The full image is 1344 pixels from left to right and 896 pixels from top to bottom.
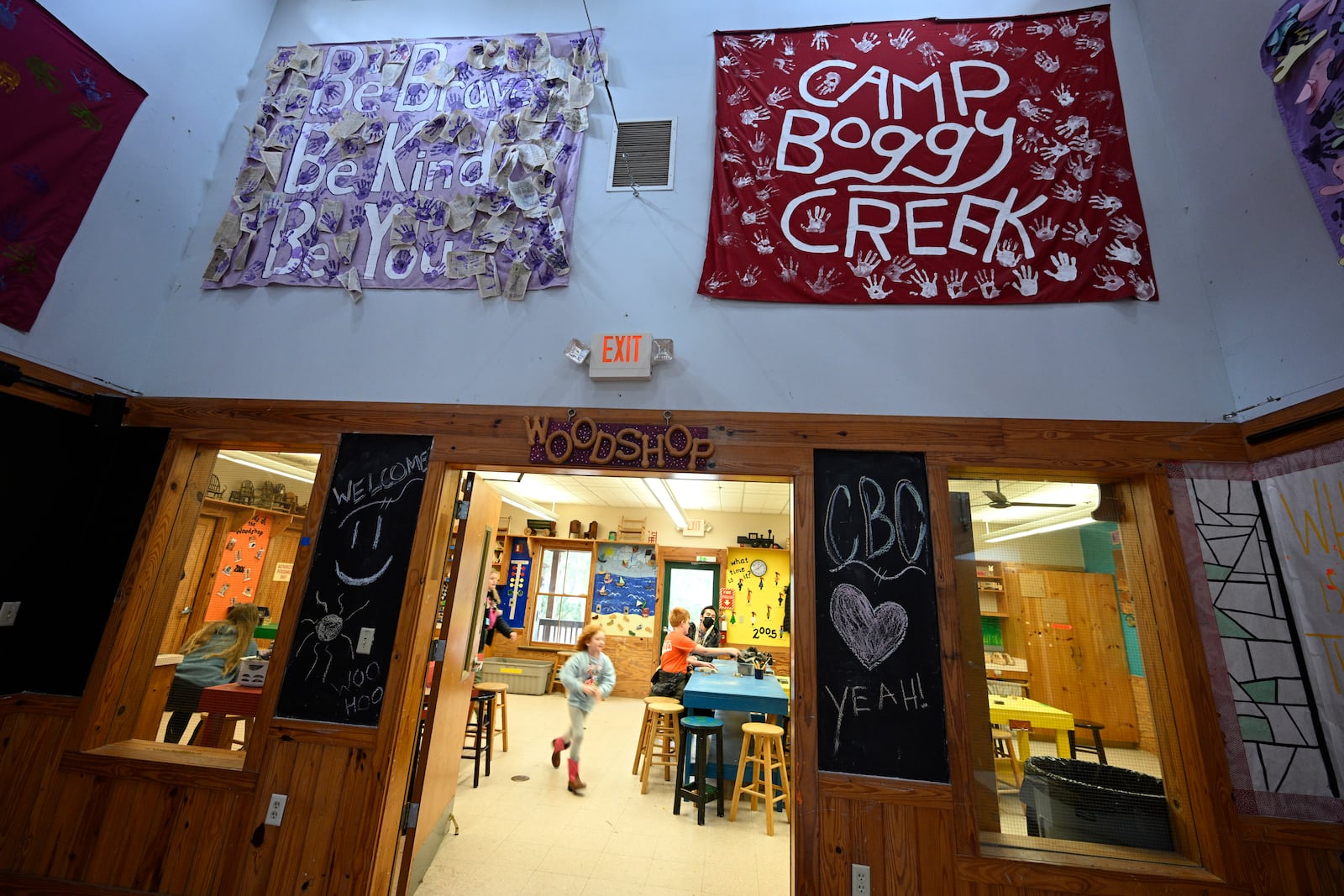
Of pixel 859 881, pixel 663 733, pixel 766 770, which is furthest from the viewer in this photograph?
pixel 663 733

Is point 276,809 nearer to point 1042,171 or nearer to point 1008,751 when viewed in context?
point 1008,751

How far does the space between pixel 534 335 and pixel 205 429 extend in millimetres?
2098

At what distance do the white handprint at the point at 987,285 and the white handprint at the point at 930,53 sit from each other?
155 centimetres

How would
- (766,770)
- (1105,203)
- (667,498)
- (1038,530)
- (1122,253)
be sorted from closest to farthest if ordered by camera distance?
(1038,530)
(1122,253)
(1105,203)
(766,770)
(667,498)

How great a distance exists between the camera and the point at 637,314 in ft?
10.6

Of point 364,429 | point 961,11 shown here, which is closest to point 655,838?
point 364,429

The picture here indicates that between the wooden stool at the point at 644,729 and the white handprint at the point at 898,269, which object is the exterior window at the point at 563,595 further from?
the white handprint at the point at 898,269

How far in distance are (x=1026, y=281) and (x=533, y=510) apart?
8.01 meters

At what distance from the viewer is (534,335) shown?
3.28m

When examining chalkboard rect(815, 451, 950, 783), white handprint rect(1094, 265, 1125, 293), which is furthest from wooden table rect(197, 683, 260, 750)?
white handprint rect(1094, 265, 1125, 293)

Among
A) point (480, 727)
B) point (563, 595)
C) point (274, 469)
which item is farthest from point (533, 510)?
point (480, 727)

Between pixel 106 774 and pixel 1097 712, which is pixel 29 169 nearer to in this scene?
pixel 106 774

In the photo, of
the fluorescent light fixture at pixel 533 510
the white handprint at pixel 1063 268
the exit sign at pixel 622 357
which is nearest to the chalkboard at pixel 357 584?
the exit sign at pixel 622 357

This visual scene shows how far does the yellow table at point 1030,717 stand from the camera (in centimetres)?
252
